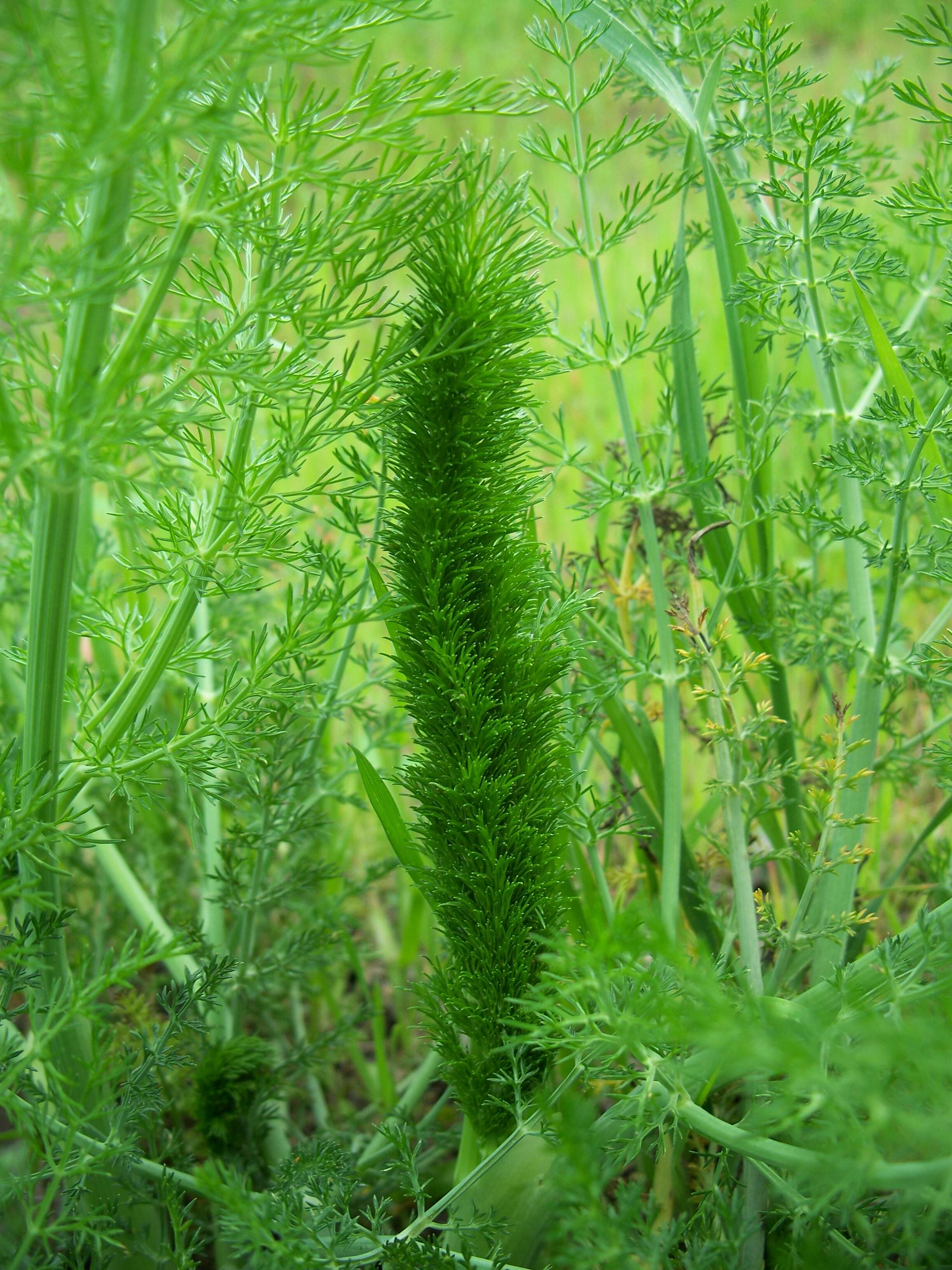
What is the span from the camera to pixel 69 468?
0.60 m

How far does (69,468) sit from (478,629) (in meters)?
0.29

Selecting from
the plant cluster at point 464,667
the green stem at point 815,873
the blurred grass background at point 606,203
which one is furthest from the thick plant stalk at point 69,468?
the green stem at point 815,873

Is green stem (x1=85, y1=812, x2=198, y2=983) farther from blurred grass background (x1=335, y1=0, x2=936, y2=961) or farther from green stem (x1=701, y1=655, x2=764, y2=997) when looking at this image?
green stem (x1=701, y1=655, x2=764, y2=997)

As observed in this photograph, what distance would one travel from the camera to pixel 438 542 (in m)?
0.69

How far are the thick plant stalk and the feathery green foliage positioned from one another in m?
0.20

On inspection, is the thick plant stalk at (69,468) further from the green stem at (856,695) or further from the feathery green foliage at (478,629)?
the green stem at (856,695)

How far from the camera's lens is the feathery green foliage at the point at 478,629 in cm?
68

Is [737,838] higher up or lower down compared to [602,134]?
lower down

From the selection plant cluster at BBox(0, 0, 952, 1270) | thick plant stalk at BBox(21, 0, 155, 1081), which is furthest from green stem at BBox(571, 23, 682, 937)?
thick plant stalk at BBox(21, 0, 155, 1081)

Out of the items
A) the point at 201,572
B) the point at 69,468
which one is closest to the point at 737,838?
the point at 201,572

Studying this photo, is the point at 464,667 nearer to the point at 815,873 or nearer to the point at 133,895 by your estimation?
the point at 815,873

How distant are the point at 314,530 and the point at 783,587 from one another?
93 cm

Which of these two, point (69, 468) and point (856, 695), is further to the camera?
point (856, 695)

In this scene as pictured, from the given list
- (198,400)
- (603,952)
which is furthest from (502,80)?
(603,952)
